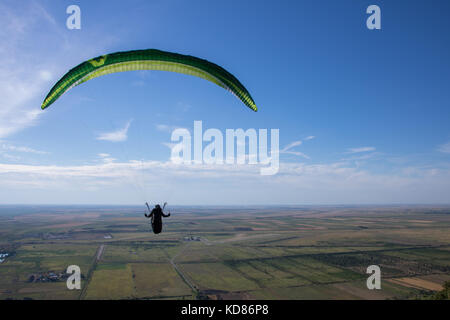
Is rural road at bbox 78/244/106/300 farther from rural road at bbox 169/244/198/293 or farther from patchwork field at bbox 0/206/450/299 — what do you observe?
rural road at bbox 169/244/198/293

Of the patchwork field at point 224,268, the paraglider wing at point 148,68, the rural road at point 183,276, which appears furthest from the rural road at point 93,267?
the paraglider wing at point 148,68

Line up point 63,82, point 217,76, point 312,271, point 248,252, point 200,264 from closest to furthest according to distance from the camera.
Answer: point 63,82 → point 217,76 → point 312,271 → point 200,264 → point 248,252

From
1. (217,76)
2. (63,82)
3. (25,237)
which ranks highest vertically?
(217,76)

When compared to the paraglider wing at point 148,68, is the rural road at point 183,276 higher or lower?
lower

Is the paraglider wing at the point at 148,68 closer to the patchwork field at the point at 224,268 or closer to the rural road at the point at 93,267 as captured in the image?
the patchwork field at the point at 224,268

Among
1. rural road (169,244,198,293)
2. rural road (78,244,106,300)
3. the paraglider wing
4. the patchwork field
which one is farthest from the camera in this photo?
rural road (169,244,198,293)

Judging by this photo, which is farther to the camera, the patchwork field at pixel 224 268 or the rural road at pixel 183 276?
the rural road at pixel 183 276

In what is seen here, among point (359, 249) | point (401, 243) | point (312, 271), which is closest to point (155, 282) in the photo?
point (312, 271)

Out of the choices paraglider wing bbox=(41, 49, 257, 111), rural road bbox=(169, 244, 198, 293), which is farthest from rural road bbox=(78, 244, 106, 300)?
paraglider wing bbox=(41, 49, 257, 111)
